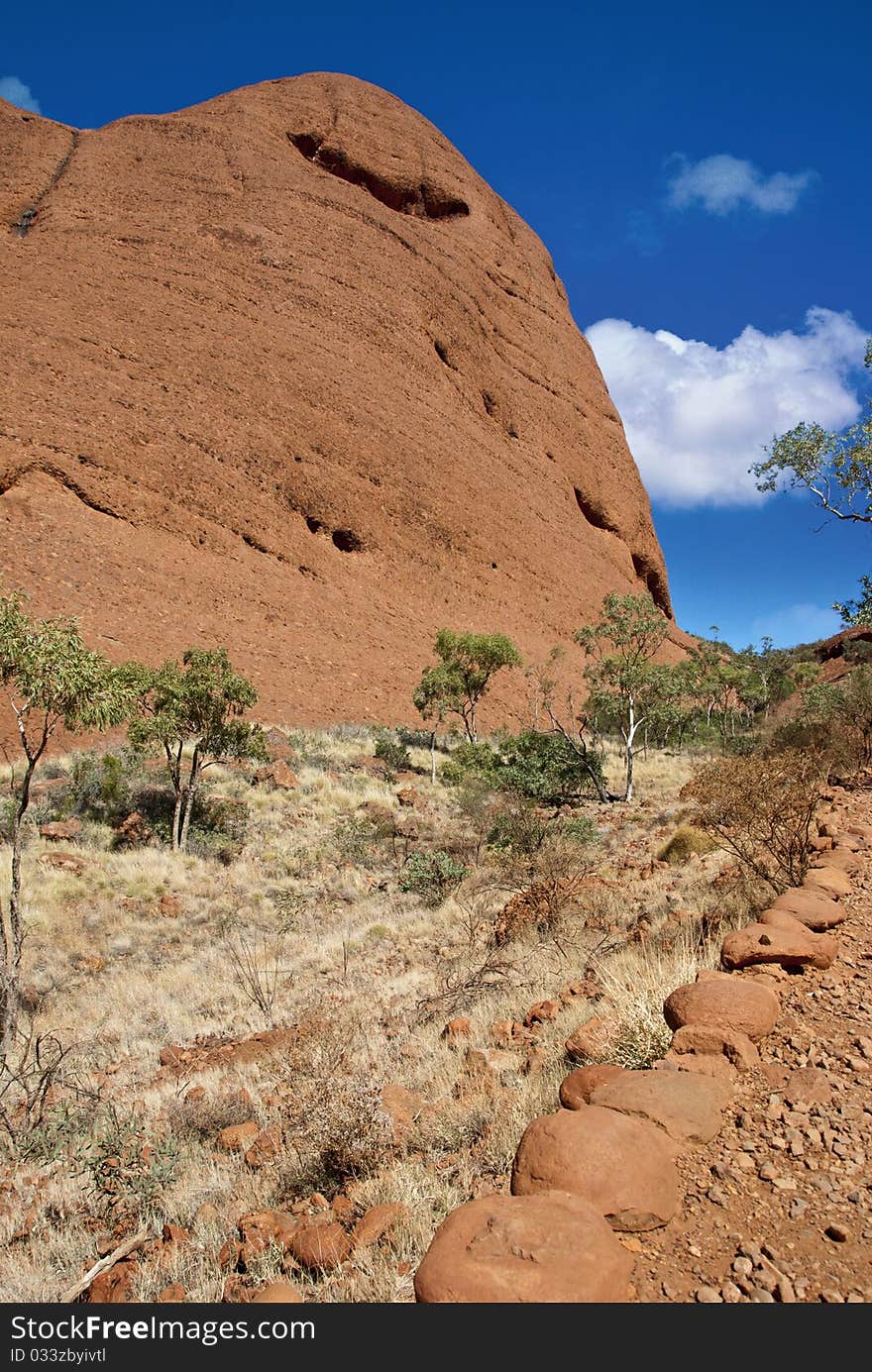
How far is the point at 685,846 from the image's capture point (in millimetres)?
8766

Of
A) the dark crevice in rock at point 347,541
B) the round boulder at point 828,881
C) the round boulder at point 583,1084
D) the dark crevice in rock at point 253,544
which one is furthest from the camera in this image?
the dark crevice in rock at point 347,541

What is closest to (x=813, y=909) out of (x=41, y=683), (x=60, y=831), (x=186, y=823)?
(x=41, y=683)

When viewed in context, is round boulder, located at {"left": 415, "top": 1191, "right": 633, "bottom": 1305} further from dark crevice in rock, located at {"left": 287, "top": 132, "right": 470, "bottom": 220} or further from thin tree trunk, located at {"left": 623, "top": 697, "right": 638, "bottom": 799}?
dark crevice in rock, located at {"left": 287, "top": 132, "right": 470, "bottom": 220}

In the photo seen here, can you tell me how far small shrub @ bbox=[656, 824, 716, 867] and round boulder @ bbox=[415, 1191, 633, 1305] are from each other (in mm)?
6813

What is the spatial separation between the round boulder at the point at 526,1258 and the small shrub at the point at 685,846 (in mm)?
6813

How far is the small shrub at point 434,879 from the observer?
9.93 m

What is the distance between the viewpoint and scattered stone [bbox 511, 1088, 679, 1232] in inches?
87.0

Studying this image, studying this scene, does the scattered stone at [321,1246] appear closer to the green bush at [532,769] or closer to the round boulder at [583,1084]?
the round boulder at [583,1084]

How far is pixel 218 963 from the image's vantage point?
7934 millimetres

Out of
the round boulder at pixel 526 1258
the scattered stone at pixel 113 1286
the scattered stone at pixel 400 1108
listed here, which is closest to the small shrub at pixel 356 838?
the scattered stone at pixel 400 1108

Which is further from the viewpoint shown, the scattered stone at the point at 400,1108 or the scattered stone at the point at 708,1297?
the scattered stone at the point at 400,1108

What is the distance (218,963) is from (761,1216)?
22.7ft
